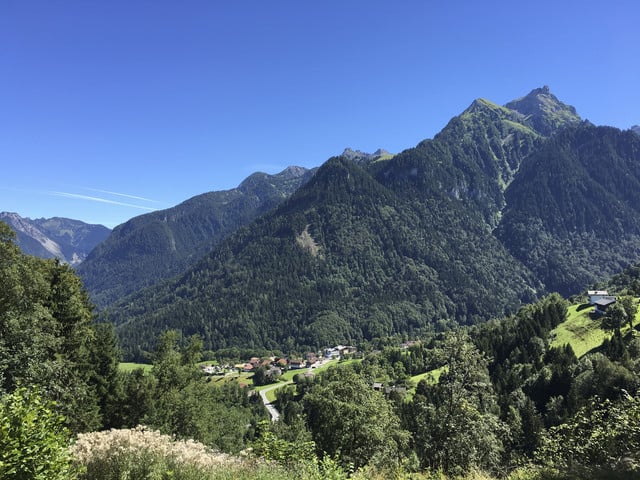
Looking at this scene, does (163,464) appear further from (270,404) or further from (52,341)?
(270,404)

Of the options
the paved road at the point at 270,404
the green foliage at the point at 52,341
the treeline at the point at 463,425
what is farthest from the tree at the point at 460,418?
the paved road at the point at 270,404

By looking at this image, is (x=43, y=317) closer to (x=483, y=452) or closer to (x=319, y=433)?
(x=319, y=433)

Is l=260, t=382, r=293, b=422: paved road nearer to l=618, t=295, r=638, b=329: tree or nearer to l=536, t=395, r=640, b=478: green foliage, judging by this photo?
l=618, t=295, r=638, b=329: tree

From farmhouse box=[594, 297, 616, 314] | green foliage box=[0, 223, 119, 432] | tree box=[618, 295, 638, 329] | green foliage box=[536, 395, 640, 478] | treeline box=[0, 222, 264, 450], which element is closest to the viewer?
green foliage box=[536, 395, 640, 478]

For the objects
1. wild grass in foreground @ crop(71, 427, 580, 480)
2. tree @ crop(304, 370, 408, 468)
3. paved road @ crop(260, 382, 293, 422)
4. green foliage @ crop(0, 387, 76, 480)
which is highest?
green foliage @ crop(0, 387, 76, 480)

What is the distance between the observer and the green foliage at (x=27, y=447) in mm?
6562

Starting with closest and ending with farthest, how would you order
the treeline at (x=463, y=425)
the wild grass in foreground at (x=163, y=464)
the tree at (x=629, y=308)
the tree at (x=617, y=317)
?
the wild grass in foreground at (x=163, y=464), the treeline at (x=463, y=425), the tree at (x=617, y=317), the tree at (x=629, y=308)

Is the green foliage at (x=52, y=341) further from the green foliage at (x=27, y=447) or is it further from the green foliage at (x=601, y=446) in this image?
the green foliage at (x=601, y=446)

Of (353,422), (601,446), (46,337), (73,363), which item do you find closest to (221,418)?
(73,363)

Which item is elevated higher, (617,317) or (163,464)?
(163,464)

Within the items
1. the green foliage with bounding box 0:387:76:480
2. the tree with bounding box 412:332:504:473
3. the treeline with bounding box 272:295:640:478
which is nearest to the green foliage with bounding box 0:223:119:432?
the green foliage with bounding box 0:387:76:480

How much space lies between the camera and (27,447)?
6.76m

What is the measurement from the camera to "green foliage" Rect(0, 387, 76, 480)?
6.56 meters

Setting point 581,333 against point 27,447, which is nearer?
point 27,447
